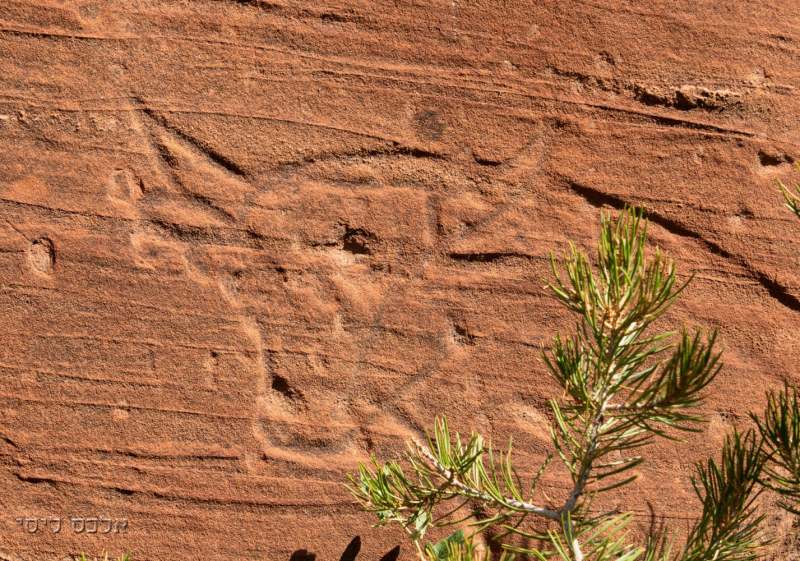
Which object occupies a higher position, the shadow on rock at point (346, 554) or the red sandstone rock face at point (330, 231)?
the red sandstone rock face at point (330, 231)

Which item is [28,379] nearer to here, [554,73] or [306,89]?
[306,89]

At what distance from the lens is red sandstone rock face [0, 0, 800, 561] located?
1.94 meters

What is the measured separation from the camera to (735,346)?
201 centimetres

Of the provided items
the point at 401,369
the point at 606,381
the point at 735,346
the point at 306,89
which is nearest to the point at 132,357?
the point at 401,369

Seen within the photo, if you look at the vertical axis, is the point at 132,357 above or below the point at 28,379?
above

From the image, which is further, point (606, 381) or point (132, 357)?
point (132, 357)

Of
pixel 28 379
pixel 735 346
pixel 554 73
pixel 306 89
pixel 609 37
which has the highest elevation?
pixel 609 37

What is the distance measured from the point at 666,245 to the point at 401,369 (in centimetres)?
91

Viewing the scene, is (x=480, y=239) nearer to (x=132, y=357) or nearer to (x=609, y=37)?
(x=609, y=37)

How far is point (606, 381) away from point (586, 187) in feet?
3.37

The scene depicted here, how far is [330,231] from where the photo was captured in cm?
198

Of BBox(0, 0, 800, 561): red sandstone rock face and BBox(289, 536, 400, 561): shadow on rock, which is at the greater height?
BBox(0, 0, 800, 561): red sandstone rock face

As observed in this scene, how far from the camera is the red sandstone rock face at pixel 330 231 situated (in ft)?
6.36

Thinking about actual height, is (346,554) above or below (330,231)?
below
